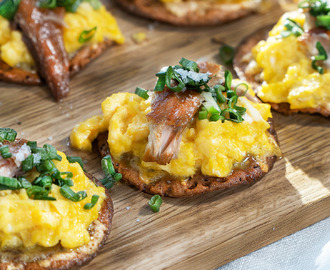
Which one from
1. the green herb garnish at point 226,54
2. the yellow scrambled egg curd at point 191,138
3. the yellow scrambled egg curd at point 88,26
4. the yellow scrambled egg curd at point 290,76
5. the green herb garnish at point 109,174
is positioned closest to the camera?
the yellow scrambled egg curd at point 191,138

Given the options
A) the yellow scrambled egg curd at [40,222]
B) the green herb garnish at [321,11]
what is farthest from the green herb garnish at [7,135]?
the green herb garnish at [321,11]

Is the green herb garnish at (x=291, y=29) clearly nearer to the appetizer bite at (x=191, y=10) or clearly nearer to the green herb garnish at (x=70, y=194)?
the appetizer bite at (x=191, y=10)

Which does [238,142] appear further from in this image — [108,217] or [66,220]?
[66,220]

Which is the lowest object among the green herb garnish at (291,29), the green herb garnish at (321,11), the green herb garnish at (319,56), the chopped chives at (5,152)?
the chopped chives at (5,152)

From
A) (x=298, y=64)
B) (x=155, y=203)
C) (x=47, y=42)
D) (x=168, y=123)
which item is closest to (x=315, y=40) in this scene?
(x=298, y=64)

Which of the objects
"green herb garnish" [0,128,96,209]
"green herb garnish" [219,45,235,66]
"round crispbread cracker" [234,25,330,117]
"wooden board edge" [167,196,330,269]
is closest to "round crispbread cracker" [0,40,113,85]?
"green herb garnish" [219,45,235,66]

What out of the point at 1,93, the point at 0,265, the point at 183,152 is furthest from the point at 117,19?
the point at 0,265

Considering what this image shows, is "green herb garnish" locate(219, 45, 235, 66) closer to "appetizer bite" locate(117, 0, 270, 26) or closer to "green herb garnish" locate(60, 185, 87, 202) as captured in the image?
"appetizer bite" locate(117, 0, 270, 26)
